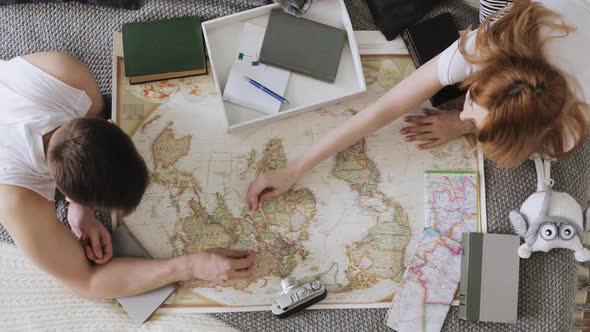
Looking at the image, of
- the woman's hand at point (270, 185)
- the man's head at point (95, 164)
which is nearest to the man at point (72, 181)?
the man's head at point (95, 164)

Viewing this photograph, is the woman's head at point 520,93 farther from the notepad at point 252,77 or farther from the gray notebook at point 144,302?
the gray notebook at point 144,302

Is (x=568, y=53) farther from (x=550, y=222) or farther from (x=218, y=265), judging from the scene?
(x=218, y=265)

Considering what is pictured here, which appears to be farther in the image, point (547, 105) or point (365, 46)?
point (365, 46)

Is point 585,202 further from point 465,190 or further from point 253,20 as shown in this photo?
point 253,20

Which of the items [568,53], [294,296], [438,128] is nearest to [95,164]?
[294,296]

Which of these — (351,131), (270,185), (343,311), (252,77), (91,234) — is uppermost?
(252,77)

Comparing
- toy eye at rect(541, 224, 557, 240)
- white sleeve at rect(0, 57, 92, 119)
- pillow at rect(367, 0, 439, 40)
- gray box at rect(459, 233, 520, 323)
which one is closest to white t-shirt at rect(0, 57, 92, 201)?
white sleeve at rect(0, 57, 92, 119)

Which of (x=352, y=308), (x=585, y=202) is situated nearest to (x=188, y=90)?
(x=352, y=308)
